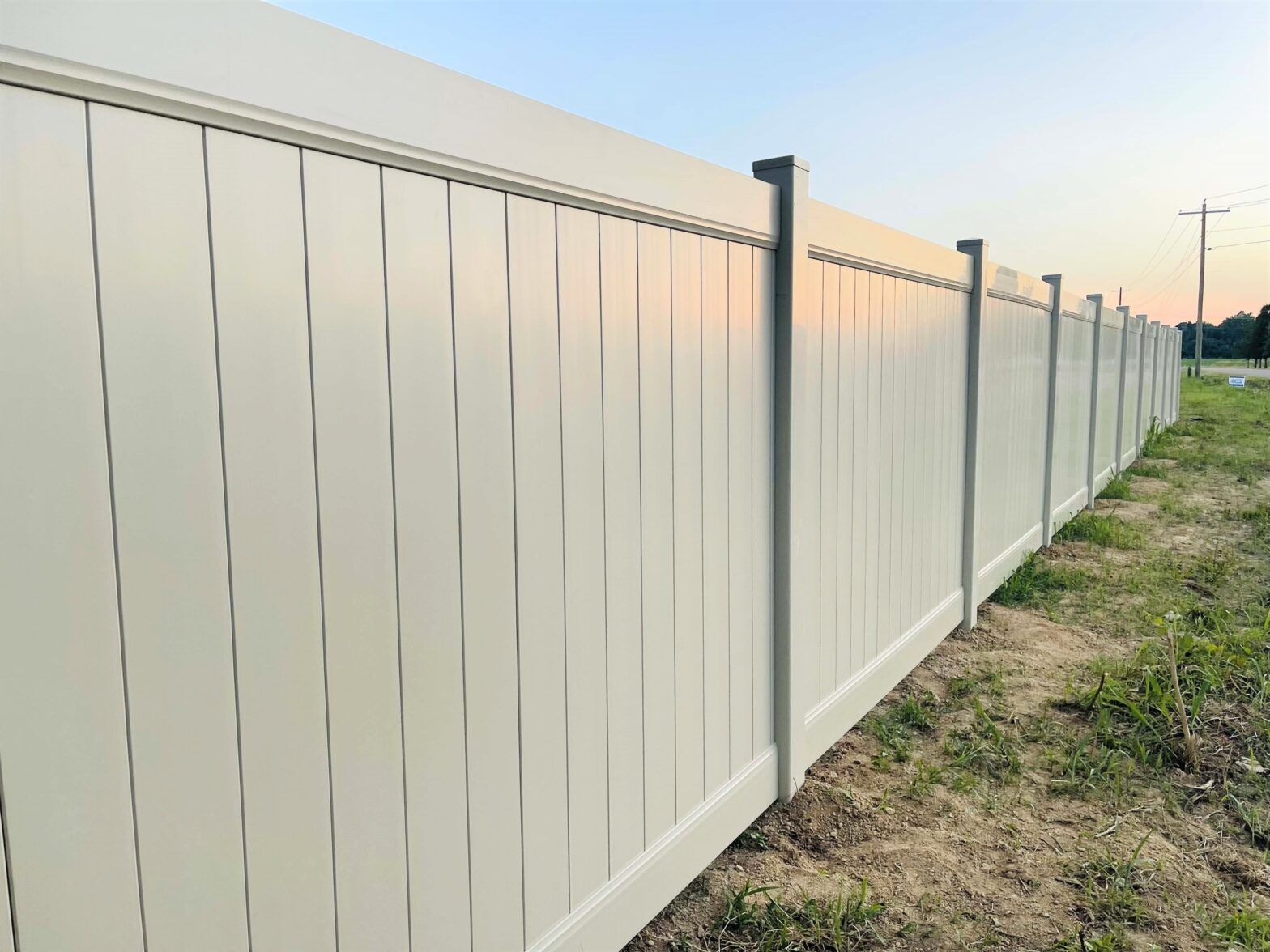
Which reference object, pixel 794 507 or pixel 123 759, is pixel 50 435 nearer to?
pixel 123 759

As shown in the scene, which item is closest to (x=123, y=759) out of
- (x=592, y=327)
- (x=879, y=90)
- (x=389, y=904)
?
(x=389, y=904)

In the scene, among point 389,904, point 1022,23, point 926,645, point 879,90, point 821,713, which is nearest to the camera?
point 389,904

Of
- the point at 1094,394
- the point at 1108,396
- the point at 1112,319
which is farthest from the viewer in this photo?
the point at 1108,396

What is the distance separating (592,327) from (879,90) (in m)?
7.04

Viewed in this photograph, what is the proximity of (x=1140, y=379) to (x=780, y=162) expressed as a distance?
1379 centimetres

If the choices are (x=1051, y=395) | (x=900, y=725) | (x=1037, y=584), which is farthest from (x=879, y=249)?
(x=1051, y=395)

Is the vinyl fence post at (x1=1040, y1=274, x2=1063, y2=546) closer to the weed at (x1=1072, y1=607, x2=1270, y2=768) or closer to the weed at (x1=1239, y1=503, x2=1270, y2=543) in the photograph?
the weed at (x1=1239, y1=503, x2=1270, y2=543)

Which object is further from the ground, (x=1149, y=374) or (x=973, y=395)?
(x=1149, y=374)

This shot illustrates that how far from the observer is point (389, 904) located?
163 cm

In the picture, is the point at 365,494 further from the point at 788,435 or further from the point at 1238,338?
the point at 1238,338

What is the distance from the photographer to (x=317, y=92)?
1.40 m

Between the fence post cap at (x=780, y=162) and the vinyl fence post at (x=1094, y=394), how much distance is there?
7719mm

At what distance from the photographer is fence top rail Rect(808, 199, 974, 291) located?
10.6ft

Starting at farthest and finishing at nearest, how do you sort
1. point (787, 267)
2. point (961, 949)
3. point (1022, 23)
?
point (1022, 23) → point (787, 267) → point (961, 949)
